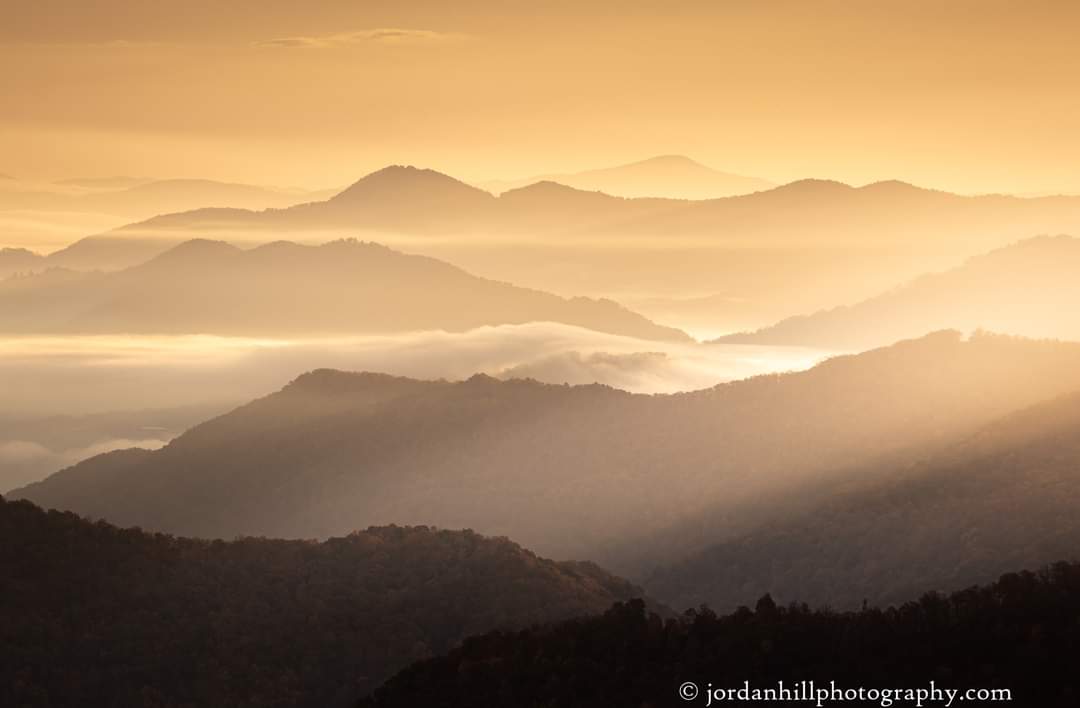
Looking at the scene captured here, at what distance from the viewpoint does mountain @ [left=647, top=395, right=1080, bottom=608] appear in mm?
75625

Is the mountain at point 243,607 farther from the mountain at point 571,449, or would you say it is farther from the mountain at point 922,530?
the mountain at point 571,449

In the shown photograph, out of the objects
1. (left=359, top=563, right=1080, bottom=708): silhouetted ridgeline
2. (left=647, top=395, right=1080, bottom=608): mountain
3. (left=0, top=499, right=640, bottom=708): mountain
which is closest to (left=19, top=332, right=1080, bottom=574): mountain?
(left=647, top=395, right=1080, bottom=608): mountain

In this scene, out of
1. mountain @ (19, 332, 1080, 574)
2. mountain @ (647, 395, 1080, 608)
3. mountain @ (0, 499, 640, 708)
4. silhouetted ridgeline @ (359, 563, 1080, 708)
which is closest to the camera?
silhouetted ridgeline @ (359, 563, 1080, 708)

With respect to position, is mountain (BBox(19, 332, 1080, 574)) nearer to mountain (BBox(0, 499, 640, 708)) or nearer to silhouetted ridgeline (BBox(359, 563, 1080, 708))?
mountain (BBox(0, 499, 640, 708))

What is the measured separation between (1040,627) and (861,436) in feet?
216

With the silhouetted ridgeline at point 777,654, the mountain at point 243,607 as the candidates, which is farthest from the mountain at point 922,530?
the silhouetted ridgeline at point 777,654

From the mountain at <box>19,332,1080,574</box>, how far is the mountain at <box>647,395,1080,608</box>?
5.58 m

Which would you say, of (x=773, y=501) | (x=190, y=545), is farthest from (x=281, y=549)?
(x=773, y=501)

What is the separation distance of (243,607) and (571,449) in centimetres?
5746

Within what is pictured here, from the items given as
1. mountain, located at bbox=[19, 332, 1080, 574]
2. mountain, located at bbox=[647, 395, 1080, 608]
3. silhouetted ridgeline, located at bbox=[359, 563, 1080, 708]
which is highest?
mountain, located at bbox=[19, 332, 1080, 574]

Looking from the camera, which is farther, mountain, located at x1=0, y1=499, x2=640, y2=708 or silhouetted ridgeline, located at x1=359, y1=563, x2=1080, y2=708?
mountain, located at x1=0, y1=499, x2=640, y2=708

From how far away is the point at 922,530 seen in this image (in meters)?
81.9

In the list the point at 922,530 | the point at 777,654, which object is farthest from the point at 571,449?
the point at 777,654

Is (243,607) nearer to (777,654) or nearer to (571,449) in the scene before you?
(777,654)
